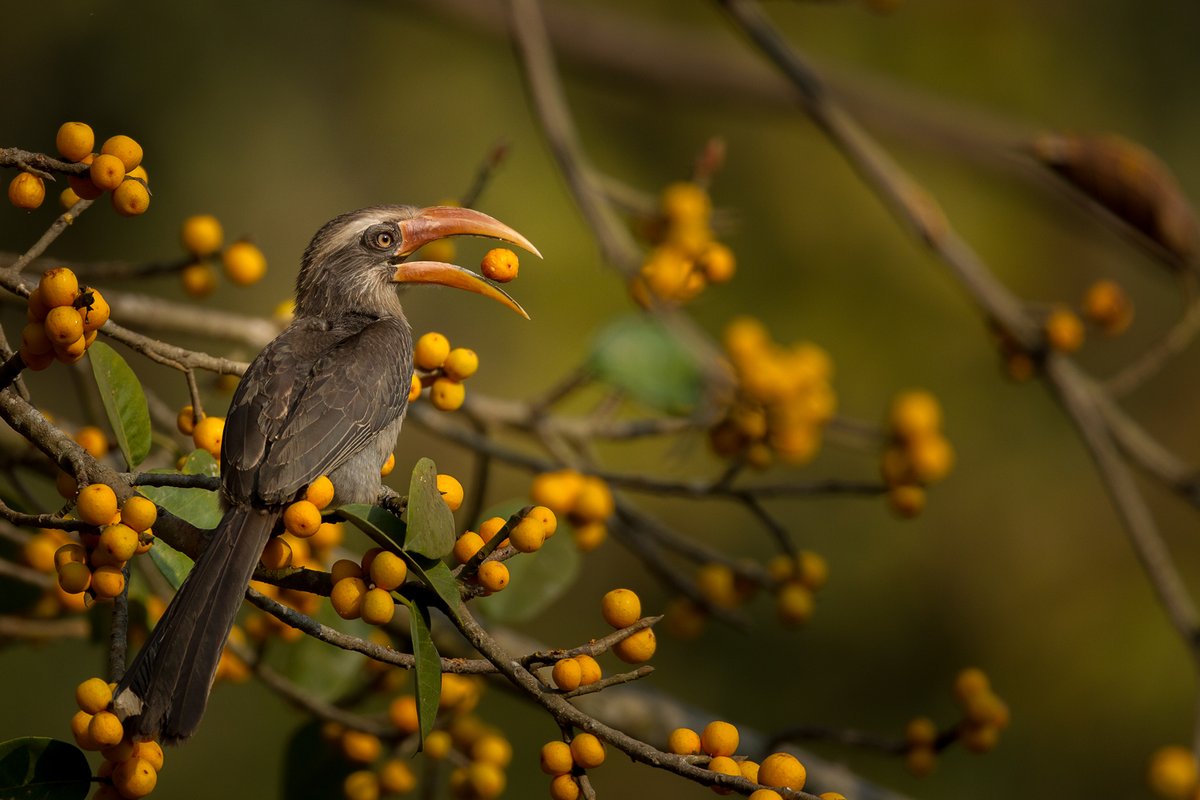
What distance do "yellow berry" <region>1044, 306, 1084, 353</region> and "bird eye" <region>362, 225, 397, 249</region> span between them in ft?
4.60

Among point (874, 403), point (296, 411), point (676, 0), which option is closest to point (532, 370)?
point (874, 403)

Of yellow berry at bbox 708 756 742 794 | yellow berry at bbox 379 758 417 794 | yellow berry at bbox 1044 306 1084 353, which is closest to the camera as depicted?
yellow berry at bbox 708 756 742 794

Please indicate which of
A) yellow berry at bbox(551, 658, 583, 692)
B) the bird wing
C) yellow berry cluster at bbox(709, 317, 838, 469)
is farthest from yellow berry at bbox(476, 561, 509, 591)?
yellow berry cluster at bbox(709, 317, 838, 469)

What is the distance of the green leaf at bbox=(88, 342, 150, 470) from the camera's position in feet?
5.18

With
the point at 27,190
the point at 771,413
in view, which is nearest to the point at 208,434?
the point at 27,190

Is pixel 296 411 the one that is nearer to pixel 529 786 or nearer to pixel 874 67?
pixel 529 786

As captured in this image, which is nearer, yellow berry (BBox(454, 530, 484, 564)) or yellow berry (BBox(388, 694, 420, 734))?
yellow berry (BBox(454, 530, 484, 564))

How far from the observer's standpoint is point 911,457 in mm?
2557

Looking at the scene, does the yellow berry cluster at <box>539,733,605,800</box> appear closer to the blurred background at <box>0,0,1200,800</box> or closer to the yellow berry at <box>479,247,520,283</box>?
the yellow berry at <box>479,247,520,283</box>

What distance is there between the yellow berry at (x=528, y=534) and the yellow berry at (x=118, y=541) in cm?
40

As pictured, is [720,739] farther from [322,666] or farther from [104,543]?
[322,666]

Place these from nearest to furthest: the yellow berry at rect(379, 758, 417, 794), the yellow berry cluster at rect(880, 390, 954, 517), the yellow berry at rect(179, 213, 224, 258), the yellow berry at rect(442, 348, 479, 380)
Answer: the yellow berry at rect(442, 348, 479, 380) < the yellow berry at rect(179, 213, 224, 258) < the yellow berry at rect(379, 758, 417, 794) < the yellow berry cluster at rect(880, 390, 954, 517)

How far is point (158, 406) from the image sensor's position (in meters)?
2.14

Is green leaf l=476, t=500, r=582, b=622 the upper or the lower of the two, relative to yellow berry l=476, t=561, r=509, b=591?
upper
